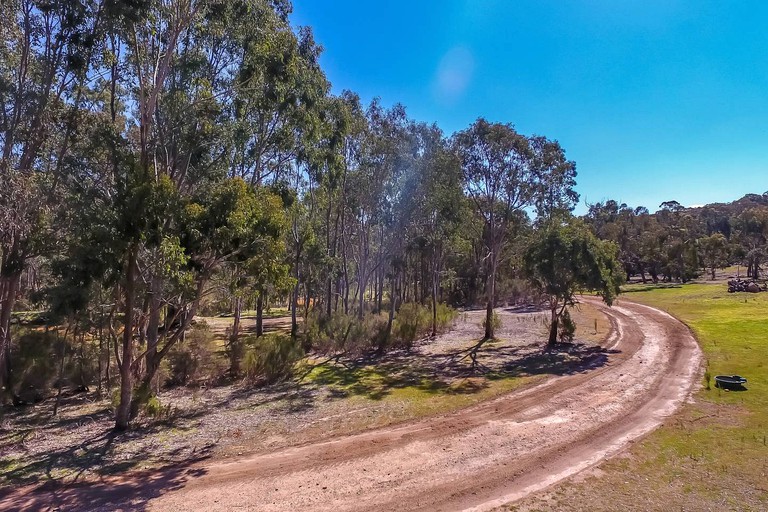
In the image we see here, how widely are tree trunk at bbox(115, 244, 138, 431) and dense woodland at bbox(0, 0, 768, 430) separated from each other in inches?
2.2

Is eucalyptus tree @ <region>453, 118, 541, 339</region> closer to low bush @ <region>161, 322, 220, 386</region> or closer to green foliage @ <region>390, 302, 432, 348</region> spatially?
green foliage @ <region>390, 302, 432, 348</region>

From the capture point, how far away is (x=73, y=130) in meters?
15.8

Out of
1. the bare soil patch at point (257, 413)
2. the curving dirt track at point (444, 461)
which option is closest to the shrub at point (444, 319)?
the bare soil patch at point (257, 413)

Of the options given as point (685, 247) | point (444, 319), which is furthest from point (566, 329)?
point (685, 247)

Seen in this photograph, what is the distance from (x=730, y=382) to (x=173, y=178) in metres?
22.2

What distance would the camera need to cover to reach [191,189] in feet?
54.0

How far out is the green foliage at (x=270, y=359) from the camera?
2020 centimetres

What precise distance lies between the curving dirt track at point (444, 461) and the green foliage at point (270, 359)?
8398mm

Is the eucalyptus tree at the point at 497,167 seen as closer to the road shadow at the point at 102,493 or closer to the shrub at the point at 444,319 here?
the shrub at the point at 444,319

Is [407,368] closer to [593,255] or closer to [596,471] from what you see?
[593,255]

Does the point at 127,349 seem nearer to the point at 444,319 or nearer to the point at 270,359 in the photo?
the point at 270,359

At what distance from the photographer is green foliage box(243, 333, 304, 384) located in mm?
20203

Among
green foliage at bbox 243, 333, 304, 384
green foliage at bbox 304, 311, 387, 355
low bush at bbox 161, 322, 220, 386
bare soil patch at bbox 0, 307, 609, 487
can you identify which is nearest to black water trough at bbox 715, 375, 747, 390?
bare soil patch at bbox 0, 307, 609, 487

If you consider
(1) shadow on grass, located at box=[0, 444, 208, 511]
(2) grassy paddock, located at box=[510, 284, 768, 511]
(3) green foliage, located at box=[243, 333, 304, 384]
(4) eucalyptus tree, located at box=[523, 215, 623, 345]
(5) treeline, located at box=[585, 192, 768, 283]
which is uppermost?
(5) treeline, located at box=[585, 192, 768, 283]
